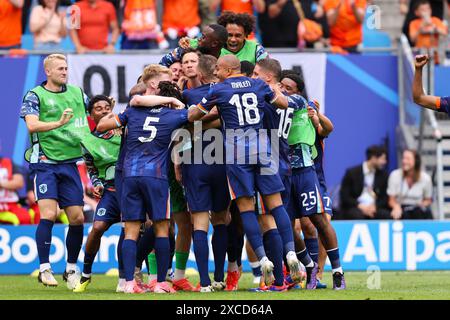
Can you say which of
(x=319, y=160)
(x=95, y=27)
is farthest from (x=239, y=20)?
(x=95, y=27)

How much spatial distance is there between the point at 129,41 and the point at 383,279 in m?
7.17

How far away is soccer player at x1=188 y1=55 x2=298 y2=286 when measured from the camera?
39.0ft

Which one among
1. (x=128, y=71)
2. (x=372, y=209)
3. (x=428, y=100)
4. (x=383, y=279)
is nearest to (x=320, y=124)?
(x=428, y=100)

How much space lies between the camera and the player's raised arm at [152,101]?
12.0m

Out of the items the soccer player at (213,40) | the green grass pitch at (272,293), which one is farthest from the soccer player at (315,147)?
the soccer player at (213,40)

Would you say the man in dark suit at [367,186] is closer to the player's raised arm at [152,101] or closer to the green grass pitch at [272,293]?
the green grass pitch at [272,293]

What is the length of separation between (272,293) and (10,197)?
6.98 metres

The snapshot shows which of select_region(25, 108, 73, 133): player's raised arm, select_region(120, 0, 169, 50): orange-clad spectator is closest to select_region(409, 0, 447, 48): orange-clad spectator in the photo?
select_region(120, 0, 169, 50): orange-clad spectator

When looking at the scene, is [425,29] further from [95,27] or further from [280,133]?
[280,133]

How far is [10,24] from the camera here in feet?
64.6

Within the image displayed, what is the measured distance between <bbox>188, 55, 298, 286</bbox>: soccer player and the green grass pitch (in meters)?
0.63

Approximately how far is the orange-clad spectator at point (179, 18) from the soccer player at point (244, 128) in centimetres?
791

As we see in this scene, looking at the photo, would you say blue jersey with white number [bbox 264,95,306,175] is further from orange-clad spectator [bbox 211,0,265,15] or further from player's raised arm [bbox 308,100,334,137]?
orange-clad spectator [bbox 211,0,265,15]

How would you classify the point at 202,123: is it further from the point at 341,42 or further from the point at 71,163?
the point at 341,42
